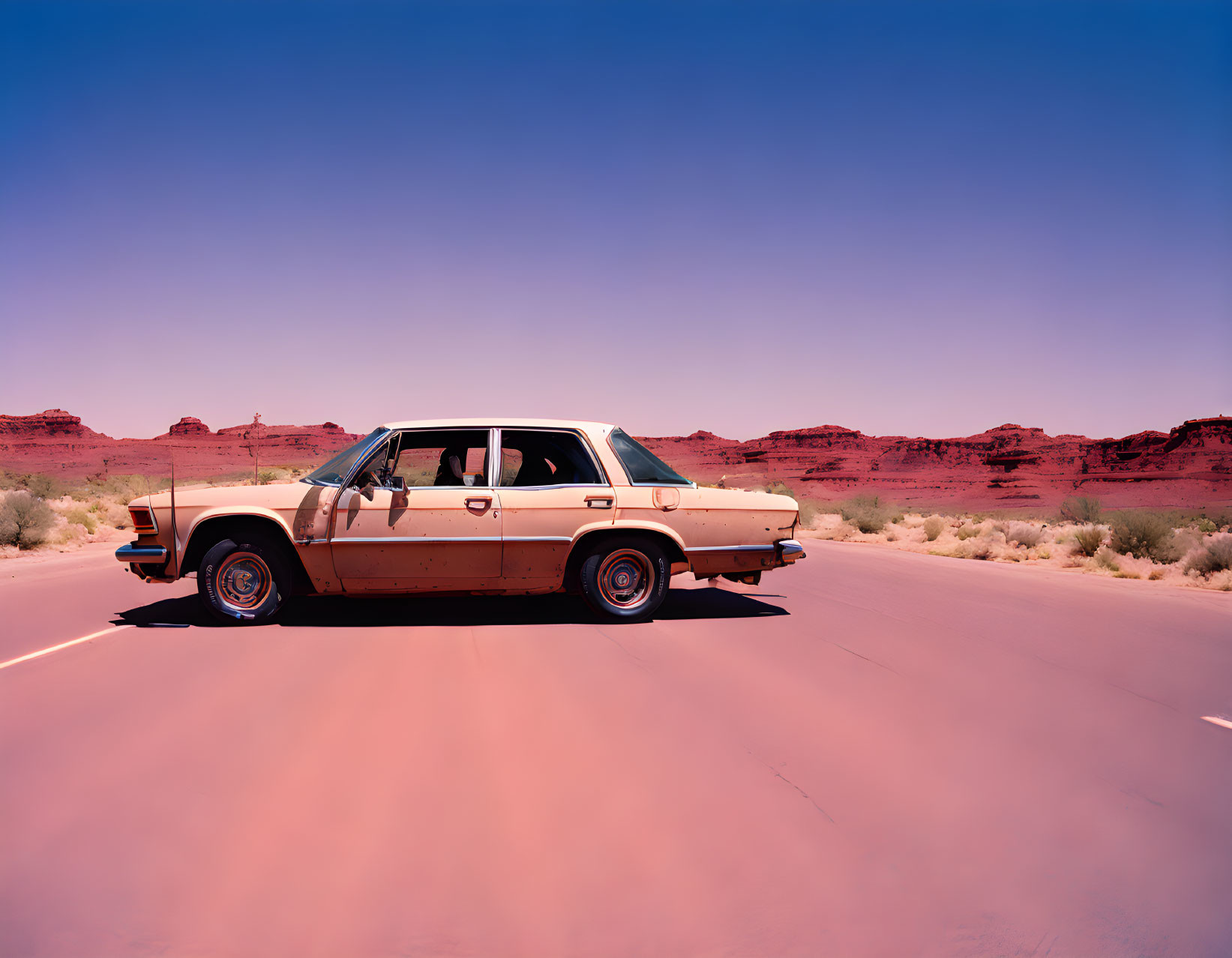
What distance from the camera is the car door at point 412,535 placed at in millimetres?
7016

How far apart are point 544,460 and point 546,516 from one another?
94 centimetres

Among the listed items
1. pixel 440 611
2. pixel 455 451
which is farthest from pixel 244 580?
pixel 455 451

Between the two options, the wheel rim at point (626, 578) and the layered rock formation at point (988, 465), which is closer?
the wheel rim at point (626, 578)

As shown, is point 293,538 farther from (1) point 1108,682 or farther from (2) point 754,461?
(2) point 754,461

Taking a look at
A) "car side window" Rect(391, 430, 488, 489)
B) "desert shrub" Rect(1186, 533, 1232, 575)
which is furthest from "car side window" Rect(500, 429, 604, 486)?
"desert shrub" Rect(1186, 533, 1232, 575)

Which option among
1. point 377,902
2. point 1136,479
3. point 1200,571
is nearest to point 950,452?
point 1136,479

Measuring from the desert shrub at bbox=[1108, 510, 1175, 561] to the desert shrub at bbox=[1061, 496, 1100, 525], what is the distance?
9651 mm

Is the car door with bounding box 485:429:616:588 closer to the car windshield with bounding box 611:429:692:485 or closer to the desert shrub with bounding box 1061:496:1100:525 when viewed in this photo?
the car windshield with bounding box 611:429:692:485

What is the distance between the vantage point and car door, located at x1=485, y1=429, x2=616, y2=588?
7195mm

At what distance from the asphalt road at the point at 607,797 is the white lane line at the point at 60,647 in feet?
0.40

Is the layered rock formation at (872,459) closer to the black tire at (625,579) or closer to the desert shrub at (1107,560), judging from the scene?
the desert shrub at (1107,560)

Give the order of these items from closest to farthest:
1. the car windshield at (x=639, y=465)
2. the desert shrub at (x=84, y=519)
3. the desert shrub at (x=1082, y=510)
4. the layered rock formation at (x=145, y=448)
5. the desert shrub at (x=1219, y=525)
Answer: the car windshield at (x=639, y=465)
the desert shrub at (x=84, y=519)
the desert shrub at (x=1082, y=510)
the desert shrub at (x=1219, y=525)
the layered rock formation at (x=145, y=448)

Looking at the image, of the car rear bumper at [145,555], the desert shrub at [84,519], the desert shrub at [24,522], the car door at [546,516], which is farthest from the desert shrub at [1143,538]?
the desert shrub at [84,519]

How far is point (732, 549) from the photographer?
25.0 feet
